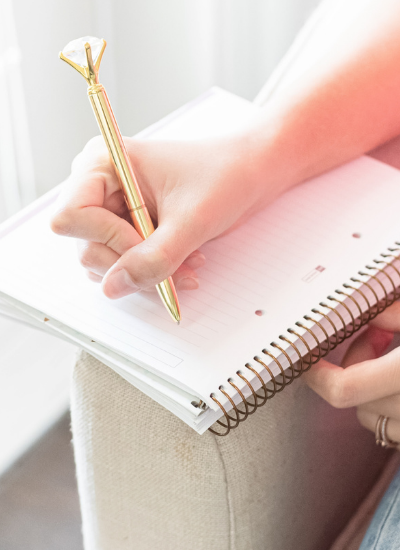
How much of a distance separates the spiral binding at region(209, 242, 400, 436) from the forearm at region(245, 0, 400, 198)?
0.15 meters

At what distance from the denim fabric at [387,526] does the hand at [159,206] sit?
1.01 feet

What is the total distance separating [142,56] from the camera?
157 centimetres

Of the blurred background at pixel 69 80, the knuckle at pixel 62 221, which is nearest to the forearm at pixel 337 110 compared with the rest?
the knuckle at pixel 62 221

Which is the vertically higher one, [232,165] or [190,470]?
[232,165]

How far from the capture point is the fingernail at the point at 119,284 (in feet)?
1.81

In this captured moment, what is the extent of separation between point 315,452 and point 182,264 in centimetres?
27

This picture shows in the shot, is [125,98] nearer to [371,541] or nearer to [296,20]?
[296,20]

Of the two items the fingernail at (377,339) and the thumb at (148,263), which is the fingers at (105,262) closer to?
the thumb at (148,263)

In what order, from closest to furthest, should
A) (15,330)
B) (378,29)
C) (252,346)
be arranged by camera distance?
1. (252,346)
2. (378,29)
3. (15,330)

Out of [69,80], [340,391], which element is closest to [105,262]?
[340,391]

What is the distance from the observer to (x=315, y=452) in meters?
0.71

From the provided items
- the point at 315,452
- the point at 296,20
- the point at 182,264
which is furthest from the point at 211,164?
the point at 296,20

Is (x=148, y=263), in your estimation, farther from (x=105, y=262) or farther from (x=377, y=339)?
(x=377, y=339)

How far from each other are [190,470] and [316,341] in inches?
6.7
